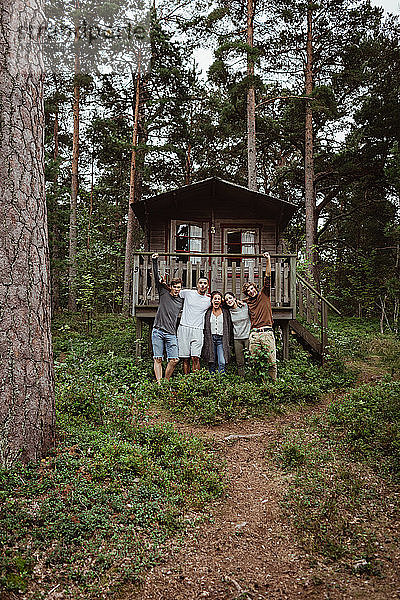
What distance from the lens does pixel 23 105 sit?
4.86 metres

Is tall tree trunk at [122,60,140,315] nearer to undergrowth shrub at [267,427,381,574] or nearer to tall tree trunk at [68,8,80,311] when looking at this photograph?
tall tree trunk at [68,8,80,311]

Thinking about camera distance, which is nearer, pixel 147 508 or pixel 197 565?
pixel 197 565

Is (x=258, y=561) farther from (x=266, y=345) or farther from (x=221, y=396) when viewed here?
(x=266, y=345)

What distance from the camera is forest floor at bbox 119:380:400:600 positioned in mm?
3250

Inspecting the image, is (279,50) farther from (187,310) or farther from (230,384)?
(230,384)

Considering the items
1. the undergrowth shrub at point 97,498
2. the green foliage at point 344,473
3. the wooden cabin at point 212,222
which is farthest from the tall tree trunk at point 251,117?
the undergrowth shrub at point 97,498

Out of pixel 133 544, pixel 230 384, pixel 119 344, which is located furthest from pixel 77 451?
pixel 119 344

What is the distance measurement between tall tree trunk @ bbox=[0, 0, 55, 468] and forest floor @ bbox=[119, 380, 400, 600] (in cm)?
186

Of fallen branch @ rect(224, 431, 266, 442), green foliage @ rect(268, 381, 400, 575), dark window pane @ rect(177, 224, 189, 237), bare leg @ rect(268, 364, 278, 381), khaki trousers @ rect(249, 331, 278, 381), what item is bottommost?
fallen branch @ rect(224, 431, 266, 442)

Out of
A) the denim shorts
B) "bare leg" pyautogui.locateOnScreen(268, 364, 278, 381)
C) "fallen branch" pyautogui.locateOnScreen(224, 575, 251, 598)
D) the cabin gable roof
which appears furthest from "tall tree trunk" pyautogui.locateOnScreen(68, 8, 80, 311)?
"fallen branch" pyautogui.locateOnScreen(224, 575, 251, 598)

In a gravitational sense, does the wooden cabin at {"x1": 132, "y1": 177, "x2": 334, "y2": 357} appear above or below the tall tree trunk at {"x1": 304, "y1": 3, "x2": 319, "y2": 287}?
below

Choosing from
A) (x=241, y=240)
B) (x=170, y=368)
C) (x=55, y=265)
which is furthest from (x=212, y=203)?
(x=170, y=368)

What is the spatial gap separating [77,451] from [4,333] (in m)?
1.54

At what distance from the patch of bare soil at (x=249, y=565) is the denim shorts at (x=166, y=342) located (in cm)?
393
